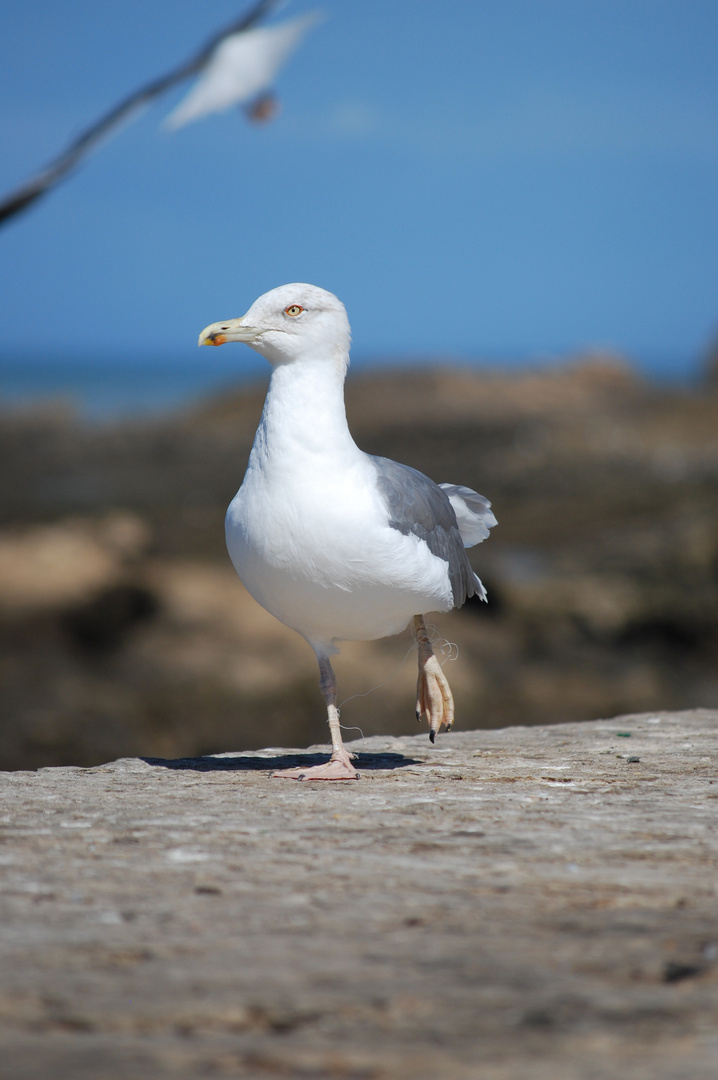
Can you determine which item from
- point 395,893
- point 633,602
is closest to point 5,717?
point 633,602

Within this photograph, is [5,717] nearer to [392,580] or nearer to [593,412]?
[392,580]

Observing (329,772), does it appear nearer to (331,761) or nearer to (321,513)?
(331,761)

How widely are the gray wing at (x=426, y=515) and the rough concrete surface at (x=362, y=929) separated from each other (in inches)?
42.7

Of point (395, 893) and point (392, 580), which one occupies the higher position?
point (392, 580)

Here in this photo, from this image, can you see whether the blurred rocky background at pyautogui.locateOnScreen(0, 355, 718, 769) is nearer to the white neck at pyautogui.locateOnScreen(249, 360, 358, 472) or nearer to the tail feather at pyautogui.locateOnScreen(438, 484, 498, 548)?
the tail feather at pyautogui.locateOnScreen(438, 484, 498, 548)

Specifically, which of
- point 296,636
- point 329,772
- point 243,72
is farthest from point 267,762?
point 296,636

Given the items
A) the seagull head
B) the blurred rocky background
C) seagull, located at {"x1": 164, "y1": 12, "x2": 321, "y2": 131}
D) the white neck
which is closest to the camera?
seagull, located at {"x1": 164, "y1": 12, "x2": 321, "y2": 131}

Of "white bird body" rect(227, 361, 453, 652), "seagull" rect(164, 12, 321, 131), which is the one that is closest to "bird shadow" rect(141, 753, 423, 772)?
"white bird body" rect(227, 361, 453, 652)

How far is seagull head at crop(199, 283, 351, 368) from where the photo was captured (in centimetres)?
511

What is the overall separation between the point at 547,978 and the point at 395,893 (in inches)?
28.7

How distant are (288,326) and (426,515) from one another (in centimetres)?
107

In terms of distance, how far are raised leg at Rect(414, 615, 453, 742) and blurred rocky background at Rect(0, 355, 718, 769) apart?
103 inches

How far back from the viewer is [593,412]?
32.8m

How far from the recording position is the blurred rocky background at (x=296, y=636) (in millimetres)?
12977
